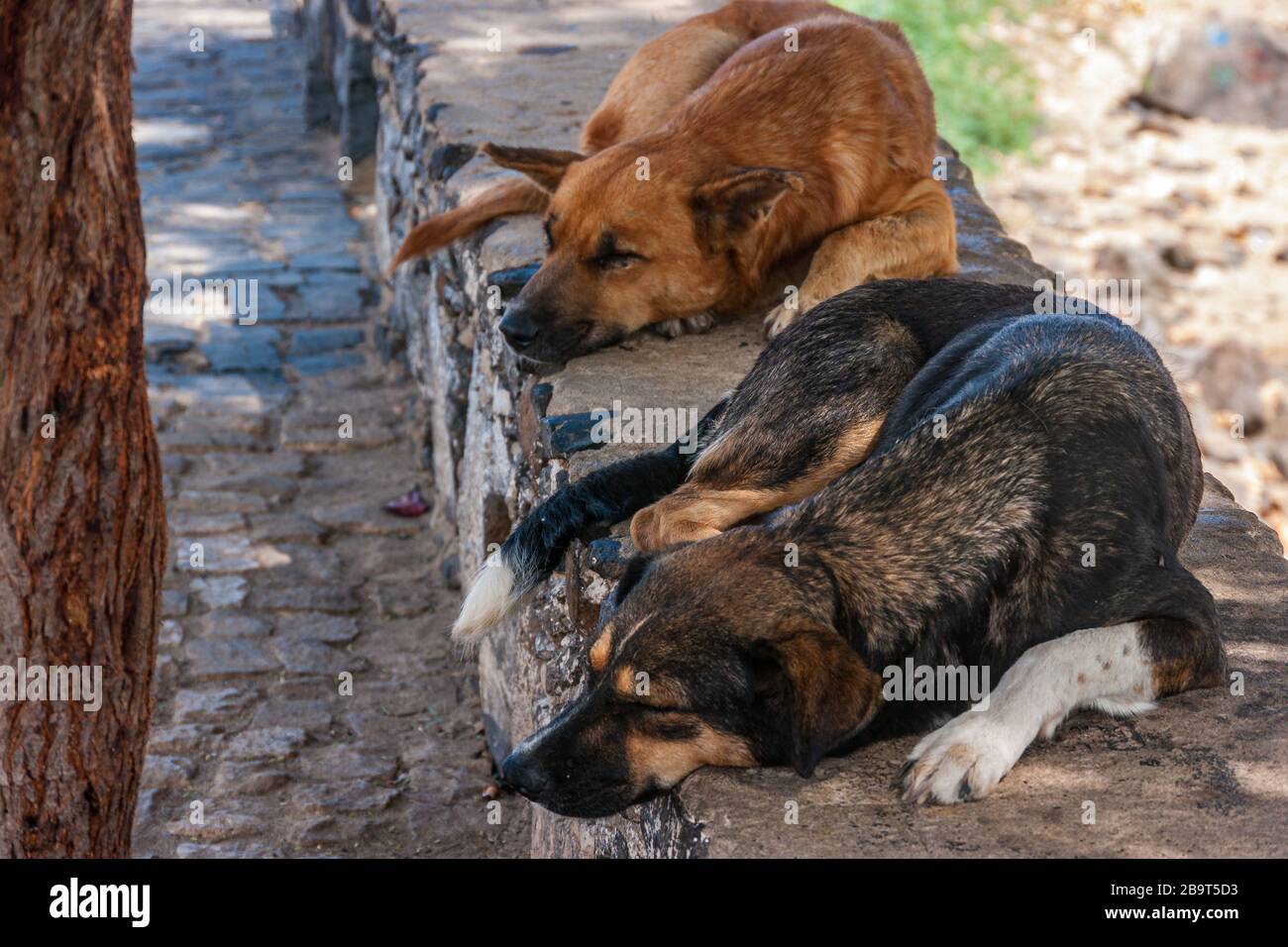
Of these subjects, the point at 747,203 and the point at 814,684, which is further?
the point at 747,203

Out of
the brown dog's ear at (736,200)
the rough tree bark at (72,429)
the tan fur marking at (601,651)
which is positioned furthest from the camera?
the brown dog's ear at (736,200)

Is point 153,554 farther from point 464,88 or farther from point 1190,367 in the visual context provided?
point 1190,367

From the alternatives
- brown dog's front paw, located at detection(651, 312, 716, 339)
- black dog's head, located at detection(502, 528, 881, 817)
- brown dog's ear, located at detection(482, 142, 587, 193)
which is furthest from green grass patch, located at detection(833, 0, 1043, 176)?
black dog's head, located at detection(502, 528, 881, 817)

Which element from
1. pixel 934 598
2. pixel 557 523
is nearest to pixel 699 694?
pixel 934 598

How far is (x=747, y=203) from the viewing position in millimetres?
4410

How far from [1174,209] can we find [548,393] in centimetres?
900

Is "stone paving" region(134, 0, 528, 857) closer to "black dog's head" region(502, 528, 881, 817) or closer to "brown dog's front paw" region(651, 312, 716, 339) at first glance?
"brown dog's front paw" region(651, 312, 716, 339)

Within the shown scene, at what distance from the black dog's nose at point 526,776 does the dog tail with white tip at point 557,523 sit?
858 millimetres

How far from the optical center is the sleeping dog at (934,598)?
2721mm

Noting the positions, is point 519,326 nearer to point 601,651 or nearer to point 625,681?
point 601,651

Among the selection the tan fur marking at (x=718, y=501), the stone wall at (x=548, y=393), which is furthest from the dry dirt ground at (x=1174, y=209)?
the tan fur marking at (x=718, y=501)

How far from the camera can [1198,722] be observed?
2973 millimetres

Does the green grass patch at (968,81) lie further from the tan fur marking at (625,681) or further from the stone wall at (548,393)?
the tan fur marking at (625,681)

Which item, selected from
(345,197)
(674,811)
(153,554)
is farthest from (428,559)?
(345,197)
